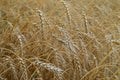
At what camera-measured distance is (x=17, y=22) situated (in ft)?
7.03

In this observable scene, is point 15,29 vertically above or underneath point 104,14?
above

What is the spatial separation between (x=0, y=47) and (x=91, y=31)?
0.55 meters

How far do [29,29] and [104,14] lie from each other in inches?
28.8

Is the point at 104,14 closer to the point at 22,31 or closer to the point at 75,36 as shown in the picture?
the point at 75,36

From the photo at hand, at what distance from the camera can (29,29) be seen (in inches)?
80.0

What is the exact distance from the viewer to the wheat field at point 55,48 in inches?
66.9

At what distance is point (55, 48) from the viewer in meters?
1.77

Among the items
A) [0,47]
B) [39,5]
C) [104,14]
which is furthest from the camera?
[104,14]

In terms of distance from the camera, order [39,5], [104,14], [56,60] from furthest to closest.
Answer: [104,14]
[39,5]
[56,60]

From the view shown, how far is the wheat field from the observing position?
1700 millimetres

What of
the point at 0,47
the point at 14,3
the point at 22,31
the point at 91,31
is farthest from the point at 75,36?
the point at 14,3

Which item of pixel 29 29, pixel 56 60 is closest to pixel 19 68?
pixel 56 60

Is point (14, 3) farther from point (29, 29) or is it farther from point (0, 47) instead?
point (0, 47)

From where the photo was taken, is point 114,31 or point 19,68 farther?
point 114,31
